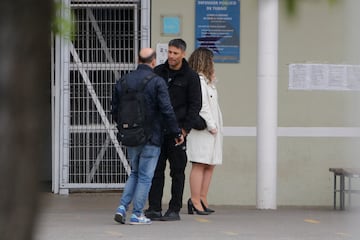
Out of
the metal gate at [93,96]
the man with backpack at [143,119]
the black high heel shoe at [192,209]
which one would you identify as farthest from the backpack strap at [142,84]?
the metal gate at [93,96]

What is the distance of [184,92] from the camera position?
8.70 meters

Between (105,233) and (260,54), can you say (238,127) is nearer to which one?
(260,54)

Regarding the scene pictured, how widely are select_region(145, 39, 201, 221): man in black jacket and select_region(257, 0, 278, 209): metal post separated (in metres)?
1.27

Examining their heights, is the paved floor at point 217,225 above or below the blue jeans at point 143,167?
below

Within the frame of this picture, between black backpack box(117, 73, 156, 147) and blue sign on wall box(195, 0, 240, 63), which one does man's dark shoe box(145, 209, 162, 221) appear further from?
blue sign on wall box(195, 0, 240, 63)

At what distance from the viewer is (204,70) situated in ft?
30.0

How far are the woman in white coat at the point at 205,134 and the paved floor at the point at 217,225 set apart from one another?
1.39 feet

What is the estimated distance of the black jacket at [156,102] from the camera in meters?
8.10

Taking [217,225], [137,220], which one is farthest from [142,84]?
[217,225]

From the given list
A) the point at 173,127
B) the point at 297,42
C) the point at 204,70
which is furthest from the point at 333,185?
the point at 173,127

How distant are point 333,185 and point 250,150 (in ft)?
3.42

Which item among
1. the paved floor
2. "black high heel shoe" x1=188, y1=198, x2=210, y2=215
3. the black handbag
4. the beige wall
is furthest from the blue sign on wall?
"black high heel shoe" x1=188, y1=198, x2=210, y2=215

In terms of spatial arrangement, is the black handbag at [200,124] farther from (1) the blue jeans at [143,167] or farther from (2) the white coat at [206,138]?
(1) the blue jeans at [143,167]

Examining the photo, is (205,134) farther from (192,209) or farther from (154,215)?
(154,215)
